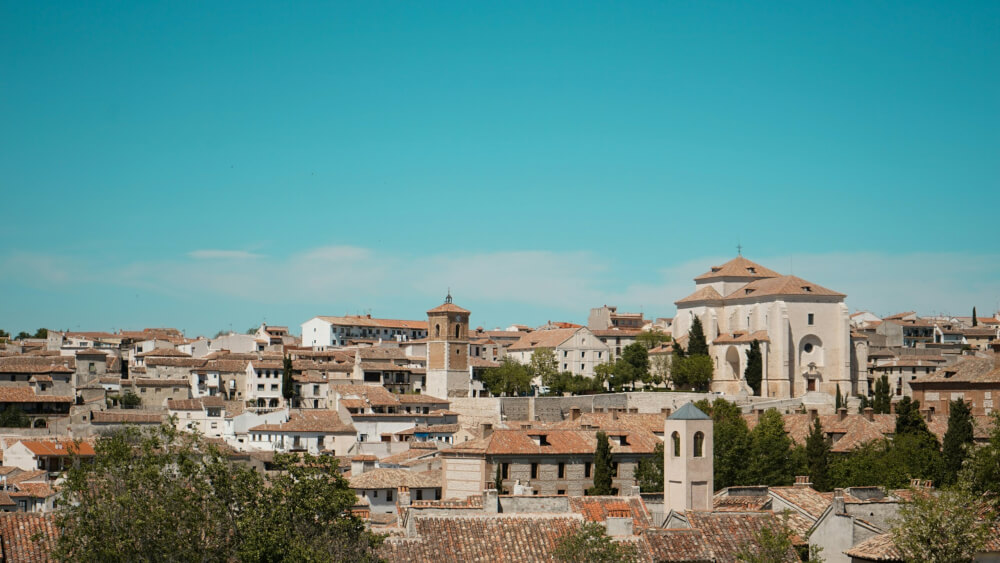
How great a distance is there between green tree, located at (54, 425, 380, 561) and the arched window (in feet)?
40.5

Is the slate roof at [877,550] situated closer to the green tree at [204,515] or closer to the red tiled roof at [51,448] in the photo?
the green tree at [204,515]

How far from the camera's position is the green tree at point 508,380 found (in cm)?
8906

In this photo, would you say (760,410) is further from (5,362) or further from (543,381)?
(5,362)

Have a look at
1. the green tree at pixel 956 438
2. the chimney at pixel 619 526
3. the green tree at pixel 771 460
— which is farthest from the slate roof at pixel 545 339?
the chimney at pixel 619 526

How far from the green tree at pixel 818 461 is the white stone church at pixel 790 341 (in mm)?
31550

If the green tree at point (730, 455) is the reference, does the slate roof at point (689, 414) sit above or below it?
above

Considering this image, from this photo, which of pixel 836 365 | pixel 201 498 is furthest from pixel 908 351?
pixel 201 498

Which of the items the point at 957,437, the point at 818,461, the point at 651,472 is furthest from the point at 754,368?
the point at 651,472

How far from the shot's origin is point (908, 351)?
10688 cm

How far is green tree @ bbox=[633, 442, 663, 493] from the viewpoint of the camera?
4672cm

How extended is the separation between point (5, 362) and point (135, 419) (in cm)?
1611

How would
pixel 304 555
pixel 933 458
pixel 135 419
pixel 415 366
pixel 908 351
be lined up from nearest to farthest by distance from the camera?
pixel 304 555, pixel 933 458, pixel 135 419, pixel 415 366, pixel 908 351

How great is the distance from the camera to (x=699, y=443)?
110 ft

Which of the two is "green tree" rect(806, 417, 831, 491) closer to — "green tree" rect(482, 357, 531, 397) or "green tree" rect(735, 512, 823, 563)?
"green tree" rect(735, 512, 823, 563)
